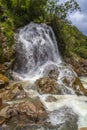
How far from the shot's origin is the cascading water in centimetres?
1594

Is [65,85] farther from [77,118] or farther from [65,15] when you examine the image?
[65,15]

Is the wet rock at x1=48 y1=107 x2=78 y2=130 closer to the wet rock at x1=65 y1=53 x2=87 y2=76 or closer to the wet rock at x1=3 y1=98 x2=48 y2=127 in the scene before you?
the wet rock at x1=3 y1=98 x2=48 y2=127

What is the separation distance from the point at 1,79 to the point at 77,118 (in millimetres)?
6535

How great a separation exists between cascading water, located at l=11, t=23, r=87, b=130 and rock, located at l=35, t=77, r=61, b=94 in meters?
0.51

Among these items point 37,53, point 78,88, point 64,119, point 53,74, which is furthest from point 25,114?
point 37,53

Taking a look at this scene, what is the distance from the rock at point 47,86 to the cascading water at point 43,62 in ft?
1.68

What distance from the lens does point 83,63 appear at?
111 ft

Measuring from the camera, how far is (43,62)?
977 inches

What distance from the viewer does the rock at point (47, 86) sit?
A: 59.2 ft

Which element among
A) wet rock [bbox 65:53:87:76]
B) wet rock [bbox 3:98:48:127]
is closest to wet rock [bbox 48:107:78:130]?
wet rock [bbox 3:98:48:127]

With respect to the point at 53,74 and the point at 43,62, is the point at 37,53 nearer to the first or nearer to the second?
the point at 43,62

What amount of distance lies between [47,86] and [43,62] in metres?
6.65

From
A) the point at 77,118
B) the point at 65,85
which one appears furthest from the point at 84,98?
the point at 77,118

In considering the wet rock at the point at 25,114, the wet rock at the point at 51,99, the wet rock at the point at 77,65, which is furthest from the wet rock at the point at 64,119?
the wet rock at the point at 77,65
